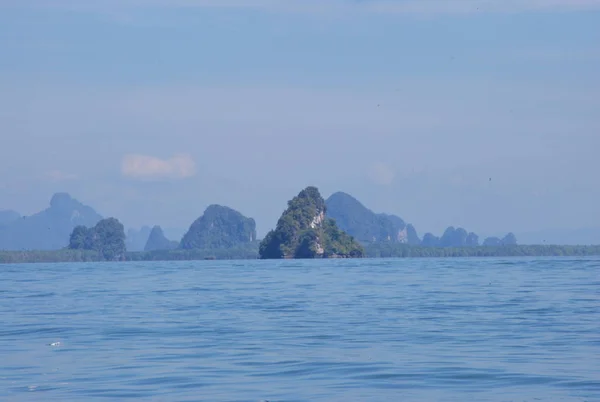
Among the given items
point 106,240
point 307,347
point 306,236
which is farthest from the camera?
point 106,240

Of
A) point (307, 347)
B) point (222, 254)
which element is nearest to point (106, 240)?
point (222, 254)

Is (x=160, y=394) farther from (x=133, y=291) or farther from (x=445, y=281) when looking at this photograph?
(x=445, y=281)

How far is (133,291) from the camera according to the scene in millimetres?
40469

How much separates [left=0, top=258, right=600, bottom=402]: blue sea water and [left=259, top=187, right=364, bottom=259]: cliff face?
8740 cm

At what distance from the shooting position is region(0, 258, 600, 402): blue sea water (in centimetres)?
1523

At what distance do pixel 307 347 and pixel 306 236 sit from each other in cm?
10297

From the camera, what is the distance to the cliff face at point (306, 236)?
124 meters

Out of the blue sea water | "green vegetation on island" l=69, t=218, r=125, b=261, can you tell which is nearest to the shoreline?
"green vegetation on island" l=69, t=218, r=125, b=261

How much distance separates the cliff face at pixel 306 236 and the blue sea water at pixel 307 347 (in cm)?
8740

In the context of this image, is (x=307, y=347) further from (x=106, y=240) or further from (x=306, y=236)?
(x=106, y=240)

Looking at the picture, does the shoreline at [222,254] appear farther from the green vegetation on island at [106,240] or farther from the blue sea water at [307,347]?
the blue sea water at [307,347]

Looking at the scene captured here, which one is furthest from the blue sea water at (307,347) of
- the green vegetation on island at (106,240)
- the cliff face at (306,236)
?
the green vegetation on island at (106,240)

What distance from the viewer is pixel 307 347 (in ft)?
65.6

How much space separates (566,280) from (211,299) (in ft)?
56.3
